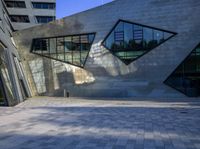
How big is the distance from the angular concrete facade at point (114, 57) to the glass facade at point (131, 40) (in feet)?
1.70

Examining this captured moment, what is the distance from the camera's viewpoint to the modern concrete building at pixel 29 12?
56.2m

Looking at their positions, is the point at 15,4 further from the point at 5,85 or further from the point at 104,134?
the point at 104,134

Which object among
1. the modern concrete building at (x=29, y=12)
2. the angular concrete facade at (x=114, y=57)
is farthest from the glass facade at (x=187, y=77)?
the modern concrete building at (x=29, y=12)

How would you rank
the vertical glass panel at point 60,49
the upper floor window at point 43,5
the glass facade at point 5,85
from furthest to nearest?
1. the upper floor window at point 43,5
2. the vertical glass panel at point 60,49
3. the glass facade at point 5,85

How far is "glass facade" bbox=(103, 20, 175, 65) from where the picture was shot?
103 ft

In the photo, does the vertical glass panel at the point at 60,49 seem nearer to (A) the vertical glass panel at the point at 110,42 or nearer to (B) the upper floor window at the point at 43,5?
(A) the vertical glass panel at the point at 110,42

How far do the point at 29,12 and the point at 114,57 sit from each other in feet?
102

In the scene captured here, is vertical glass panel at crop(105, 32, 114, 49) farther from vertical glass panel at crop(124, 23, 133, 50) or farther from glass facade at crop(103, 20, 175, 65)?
vertical glass panel at crop(124, 23, 133, 50)

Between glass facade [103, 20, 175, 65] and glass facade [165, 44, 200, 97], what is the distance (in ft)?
12.0

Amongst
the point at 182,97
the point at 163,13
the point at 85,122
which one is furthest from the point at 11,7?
the point at 85,122

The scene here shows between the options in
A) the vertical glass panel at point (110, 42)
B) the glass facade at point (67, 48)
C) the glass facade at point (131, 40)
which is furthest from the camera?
the glass facade at point (67, 48)

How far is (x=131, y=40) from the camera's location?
32750mm

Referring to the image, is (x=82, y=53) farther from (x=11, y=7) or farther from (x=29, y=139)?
(x=11, y=7)

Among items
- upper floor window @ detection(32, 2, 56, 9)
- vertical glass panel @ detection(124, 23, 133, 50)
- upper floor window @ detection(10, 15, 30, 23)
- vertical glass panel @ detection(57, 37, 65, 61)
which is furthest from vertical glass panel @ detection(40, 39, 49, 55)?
upper floor window @ detection(32, 2, 56, 9)
